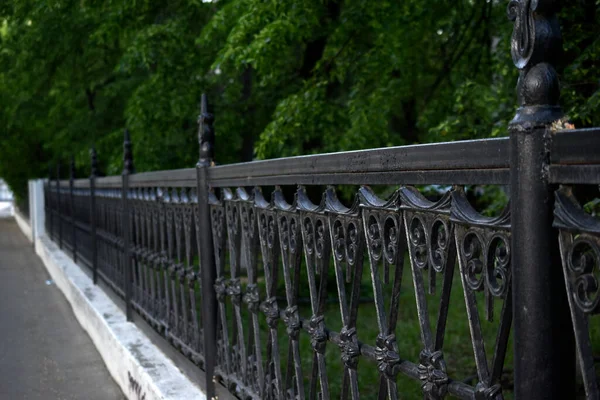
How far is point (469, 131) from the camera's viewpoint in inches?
235

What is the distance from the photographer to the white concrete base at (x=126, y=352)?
178 inches

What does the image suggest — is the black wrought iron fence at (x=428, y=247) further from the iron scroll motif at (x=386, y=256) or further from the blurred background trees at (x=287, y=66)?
→ the blurred background trees at (x=287, y=66)

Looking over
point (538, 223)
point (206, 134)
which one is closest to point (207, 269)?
point (206, 134)

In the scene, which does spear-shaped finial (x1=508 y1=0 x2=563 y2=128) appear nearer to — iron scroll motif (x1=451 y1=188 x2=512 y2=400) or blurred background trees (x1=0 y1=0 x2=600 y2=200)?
iron scroll motif (x1=451 y1=188 x2=512 y2=400)

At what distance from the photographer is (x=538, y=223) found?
5.12 feet

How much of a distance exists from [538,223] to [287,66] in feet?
32.4

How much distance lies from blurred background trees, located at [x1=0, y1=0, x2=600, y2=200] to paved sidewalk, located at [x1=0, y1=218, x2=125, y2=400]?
256 centimetres

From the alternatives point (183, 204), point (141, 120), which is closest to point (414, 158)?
point (183, 204)

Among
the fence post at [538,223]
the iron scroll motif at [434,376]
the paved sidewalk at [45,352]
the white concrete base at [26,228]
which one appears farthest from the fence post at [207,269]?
the white concrete base at [26,228]

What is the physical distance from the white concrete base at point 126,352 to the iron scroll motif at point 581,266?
307 centimetres

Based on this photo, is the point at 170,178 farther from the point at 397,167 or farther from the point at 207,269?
the point at 397,167

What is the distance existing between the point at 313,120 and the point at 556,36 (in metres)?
6.70

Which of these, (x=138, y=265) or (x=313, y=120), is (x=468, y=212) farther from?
(x=313, y=120)

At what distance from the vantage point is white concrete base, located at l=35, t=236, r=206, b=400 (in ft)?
14.8
